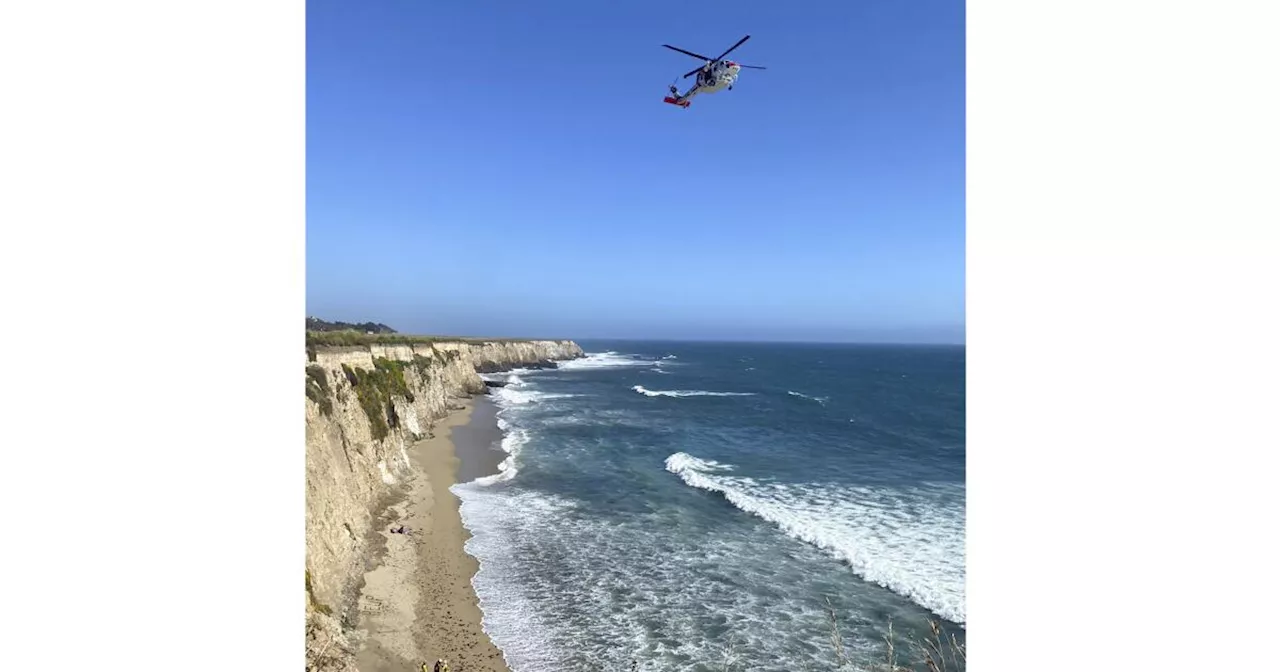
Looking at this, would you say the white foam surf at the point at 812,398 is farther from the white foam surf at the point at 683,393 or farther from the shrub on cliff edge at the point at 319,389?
the shrub on cliff edge at the point at 319,389

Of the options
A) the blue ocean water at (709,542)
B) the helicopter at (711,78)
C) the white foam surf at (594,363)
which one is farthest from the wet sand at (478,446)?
the white foam surf at (594,363)

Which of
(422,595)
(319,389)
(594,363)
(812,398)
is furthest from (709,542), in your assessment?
(594,363)

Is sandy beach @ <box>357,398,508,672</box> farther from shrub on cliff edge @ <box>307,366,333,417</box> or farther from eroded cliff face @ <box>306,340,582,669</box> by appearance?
shrub on cliff edge @ <box>307,366,333,417</box>

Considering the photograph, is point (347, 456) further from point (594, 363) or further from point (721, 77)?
point (594, 363)

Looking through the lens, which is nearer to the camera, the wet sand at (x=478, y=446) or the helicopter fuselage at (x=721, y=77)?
the helicopter fuselage at (x=721, y=77)

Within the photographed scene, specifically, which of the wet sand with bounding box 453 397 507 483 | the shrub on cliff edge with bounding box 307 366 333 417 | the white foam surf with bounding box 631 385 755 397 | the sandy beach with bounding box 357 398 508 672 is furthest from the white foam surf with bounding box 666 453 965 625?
the white foam surf with bounding box 631 385 755 397
